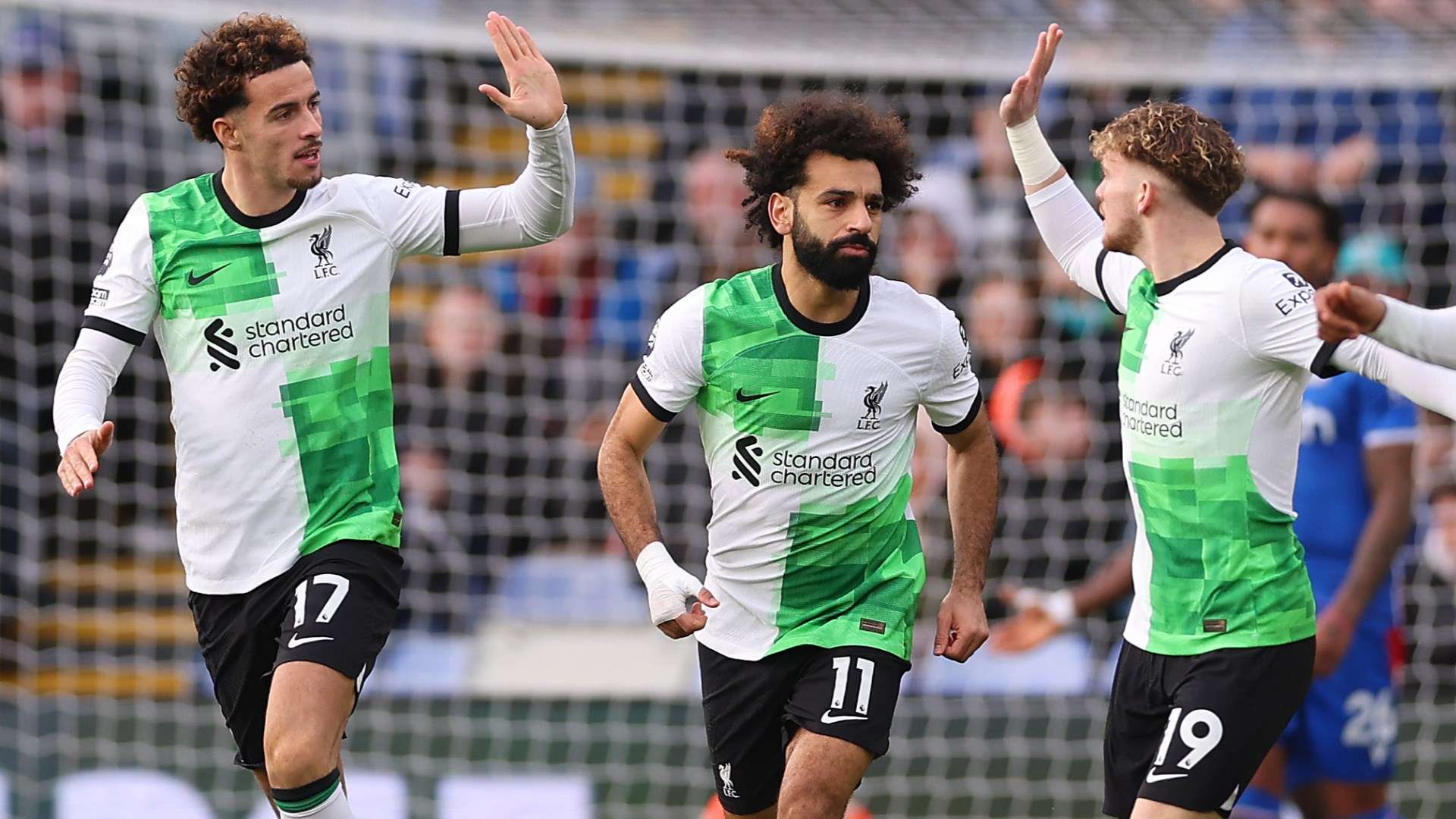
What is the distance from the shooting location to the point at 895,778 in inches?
343

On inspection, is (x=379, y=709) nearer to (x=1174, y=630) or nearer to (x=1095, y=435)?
(x=1095, y=435)

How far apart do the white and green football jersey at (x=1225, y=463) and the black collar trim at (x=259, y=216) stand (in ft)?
8.19

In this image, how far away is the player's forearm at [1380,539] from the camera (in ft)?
21.7

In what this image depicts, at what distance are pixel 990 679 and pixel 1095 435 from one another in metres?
1.43

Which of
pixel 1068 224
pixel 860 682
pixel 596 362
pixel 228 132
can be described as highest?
pixel 228 132

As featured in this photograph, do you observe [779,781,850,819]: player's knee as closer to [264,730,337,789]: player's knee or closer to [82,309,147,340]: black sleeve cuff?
[264,730,337,789]: player's knee

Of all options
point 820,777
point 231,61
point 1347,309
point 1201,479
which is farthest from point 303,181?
point 1347,309

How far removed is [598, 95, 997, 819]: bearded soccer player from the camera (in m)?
5.45

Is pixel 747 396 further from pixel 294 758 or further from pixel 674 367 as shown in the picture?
pixel 294 758

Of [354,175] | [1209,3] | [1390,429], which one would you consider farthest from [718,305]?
[1209,3]

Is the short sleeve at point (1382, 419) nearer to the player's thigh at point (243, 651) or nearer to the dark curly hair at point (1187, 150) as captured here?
the dark curly hair at point (1187, 150)

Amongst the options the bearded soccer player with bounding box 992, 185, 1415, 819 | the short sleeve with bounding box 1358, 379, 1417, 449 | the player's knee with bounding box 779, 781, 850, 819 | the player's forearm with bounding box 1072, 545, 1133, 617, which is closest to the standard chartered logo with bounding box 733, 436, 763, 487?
the player's knee with bounding box 779, 781, 850, 819

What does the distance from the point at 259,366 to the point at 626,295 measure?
16.0 ft

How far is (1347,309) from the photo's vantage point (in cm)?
438
